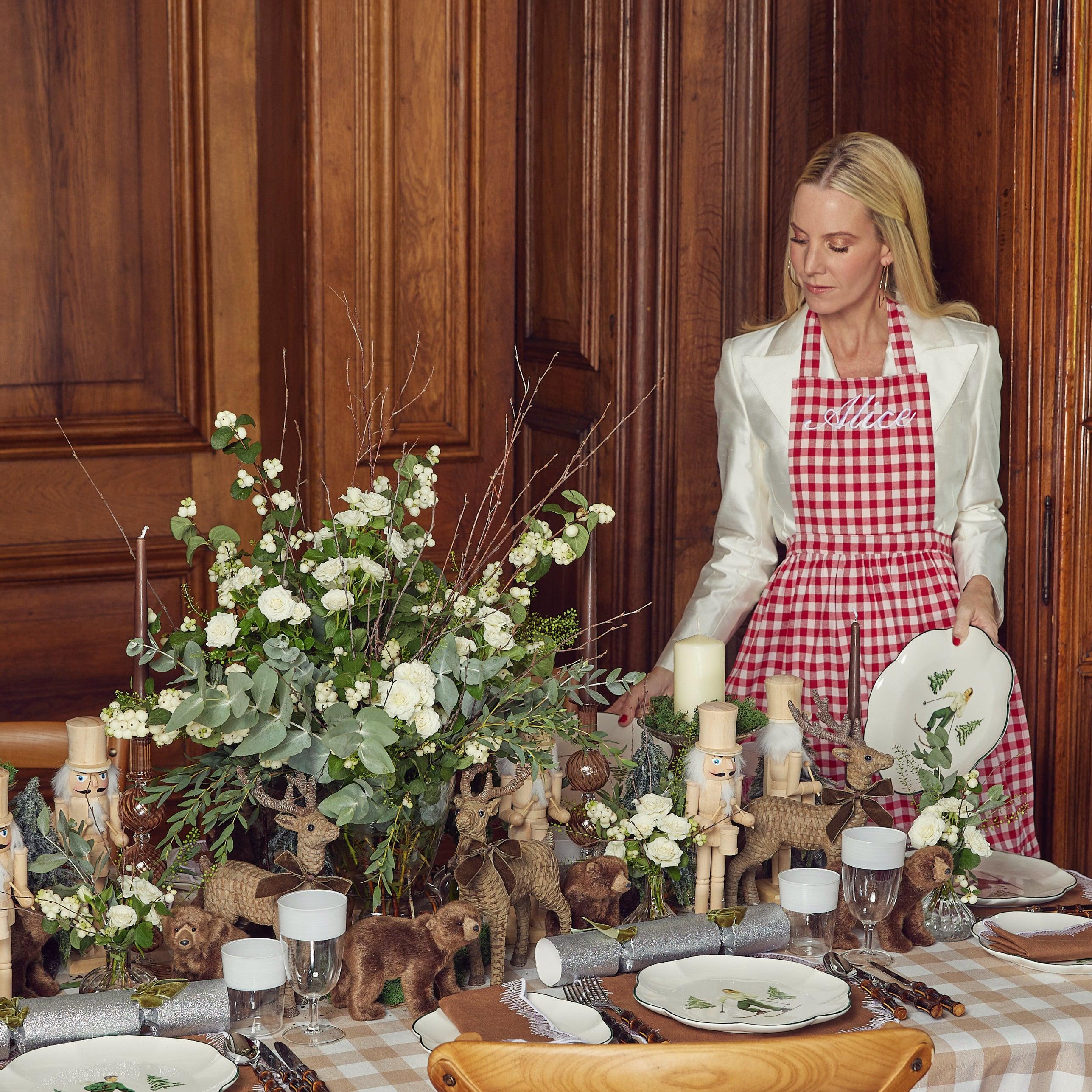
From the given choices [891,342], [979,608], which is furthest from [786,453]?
[979,608]

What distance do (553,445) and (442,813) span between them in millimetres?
1794

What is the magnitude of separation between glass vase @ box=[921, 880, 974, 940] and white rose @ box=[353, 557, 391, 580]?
65 centimetres

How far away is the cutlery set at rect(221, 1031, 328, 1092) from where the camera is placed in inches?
49.2

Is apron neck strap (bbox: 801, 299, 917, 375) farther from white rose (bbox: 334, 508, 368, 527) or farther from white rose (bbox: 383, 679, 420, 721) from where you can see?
white rose (bbox: 383, 679, 420, 721)

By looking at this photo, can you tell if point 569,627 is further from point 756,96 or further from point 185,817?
point 756,96

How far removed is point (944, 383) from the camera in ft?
7.71

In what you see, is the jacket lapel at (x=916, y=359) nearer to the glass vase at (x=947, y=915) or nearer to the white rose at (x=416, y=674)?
the glass vase at (x=947, y=915)

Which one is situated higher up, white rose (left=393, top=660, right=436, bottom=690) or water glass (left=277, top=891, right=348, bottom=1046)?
white rose (left=393, top=660, right=436, bottom=690)

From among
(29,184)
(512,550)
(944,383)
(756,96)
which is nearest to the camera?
(512,550)

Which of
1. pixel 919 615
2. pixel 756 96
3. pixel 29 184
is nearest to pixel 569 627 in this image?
pixel 919 615

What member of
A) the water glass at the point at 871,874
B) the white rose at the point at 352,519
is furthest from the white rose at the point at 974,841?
the white rose at the point at 352,519

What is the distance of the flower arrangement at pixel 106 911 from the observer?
1.40 meters

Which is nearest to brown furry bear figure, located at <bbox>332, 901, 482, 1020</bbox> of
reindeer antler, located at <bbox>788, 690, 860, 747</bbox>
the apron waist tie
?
reindeer antler, located at <bbox>788, 690, 860, 747</bbox>

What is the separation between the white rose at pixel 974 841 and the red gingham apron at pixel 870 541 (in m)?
0.71
